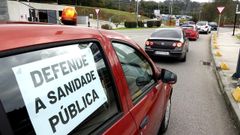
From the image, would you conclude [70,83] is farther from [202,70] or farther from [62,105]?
[202,70]

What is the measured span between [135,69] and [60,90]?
1.43m

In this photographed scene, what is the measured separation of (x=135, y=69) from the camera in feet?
9.14

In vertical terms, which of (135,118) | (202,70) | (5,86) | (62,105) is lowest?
(202,70)

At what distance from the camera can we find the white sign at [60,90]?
127cm

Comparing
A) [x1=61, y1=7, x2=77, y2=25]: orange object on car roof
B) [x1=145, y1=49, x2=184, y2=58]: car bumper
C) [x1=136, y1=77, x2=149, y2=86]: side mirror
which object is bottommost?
[x1=145, y1=49, x2=184, y2=58]: car bumper

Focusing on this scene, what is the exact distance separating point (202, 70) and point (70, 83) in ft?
30.2

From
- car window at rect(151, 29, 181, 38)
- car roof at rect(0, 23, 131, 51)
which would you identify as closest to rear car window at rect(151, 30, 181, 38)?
car window at rect(151, 29, 181, 38)

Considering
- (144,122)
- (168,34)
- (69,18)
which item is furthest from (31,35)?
(168,34)

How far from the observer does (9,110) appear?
46.5 inches

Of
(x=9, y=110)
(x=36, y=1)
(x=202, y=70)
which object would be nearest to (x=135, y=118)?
(x=9, y=110)

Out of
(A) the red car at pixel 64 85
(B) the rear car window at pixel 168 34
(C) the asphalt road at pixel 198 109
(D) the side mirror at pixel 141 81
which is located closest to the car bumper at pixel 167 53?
(B) the rear car window at pixel 168 34

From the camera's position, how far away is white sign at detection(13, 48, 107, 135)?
1273 mm

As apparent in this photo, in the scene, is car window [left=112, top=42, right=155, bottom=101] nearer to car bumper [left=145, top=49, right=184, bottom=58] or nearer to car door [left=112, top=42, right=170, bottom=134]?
car door [left=112, top=42, right=170, bottom=134]

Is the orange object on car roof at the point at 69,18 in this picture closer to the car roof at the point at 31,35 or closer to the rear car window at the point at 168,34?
the car roof at the point at 31,35
